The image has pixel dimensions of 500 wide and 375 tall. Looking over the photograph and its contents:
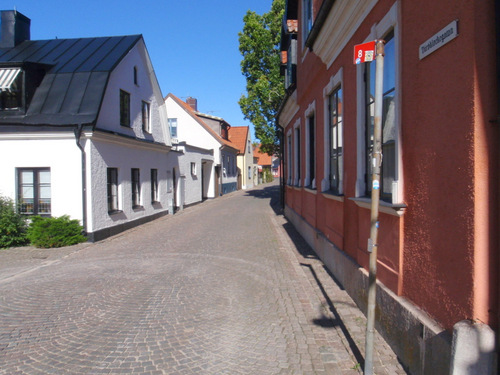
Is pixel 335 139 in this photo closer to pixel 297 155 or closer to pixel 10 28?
pixel 297 155

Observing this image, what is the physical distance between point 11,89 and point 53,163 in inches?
111

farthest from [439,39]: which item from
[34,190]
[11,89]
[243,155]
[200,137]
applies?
[243,155]

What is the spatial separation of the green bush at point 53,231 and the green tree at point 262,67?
13173 millimetres

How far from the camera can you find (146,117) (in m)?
16.2

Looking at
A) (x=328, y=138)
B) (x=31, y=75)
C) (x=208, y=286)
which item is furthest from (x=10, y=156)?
(x=328, y=138)

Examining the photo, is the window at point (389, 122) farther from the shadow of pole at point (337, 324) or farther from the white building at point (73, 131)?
the white building at point (73, 131)

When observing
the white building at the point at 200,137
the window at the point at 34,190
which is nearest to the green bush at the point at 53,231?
the window at the point at 34,190

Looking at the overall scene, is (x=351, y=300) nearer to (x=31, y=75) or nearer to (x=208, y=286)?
(x=208, y=286)

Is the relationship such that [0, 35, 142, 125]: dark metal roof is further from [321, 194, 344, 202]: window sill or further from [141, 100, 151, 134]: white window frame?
[321, 194, 344, 202]: window sill

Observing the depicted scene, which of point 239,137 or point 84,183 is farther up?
point 239,137

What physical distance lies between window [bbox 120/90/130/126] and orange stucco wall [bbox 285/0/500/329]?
429 inches

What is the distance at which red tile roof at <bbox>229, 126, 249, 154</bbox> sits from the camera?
4294 cm

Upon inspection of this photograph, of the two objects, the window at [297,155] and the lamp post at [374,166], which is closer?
the lamp post at [374,166]

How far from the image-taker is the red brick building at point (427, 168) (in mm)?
2477
